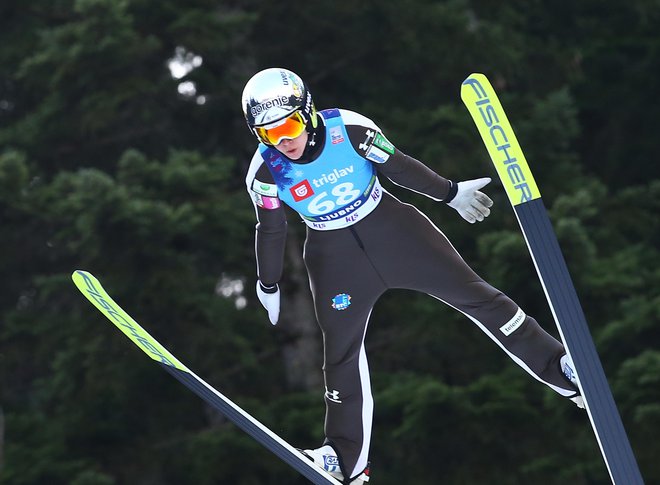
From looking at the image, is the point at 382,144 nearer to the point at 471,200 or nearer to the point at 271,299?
the point at 471,200

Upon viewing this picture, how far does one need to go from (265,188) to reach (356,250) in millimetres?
377

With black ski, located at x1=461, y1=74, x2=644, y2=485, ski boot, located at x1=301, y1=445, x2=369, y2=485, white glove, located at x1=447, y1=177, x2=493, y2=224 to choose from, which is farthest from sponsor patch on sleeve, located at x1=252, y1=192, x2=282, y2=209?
ski boot, located at x1=301, y1=445, x2=369, y2=485

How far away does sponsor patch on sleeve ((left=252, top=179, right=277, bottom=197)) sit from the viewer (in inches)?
168

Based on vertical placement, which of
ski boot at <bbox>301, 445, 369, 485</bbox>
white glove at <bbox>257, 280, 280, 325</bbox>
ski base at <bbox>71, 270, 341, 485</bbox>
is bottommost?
ski boot at <bbox>301, 445, 369, 485</bbox>

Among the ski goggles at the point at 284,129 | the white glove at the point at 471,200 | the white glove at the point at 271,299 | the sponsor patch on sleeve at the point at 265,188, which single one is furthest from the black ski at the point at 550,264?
the white glove at the point at 271,299

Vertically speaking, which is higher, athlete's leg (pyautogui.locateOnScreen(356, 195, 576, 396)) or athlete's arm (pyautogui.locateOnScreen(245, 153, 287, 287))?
athlete's arm (pyautogui.locateOnScreen(245, 153, 287, 287))

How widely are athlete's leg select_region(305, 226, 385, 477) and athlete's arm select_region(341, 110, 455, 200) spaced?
26 cm

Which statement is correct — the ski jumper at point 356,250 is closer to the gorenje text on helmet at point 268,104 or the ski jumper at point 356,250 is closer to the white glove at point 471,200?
the white glove at point 471,200

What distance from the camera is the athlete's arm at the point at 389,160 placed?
4.25 meters

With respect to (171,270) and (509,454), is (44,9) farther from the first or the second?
(509,454)

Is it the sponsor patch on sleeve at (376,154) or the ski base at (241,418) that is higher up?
the sponsor patch on sleeve at (376,154)

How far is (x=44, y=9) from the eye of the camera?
34.7 feet

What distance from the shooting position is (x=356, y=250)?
438 centimetres

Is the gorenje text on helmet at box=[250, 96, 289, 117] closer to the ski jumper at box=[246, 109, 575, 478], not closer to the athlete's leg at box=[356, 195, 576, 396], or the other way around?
the ski jumper at box=[246, 109, 575, 478]
